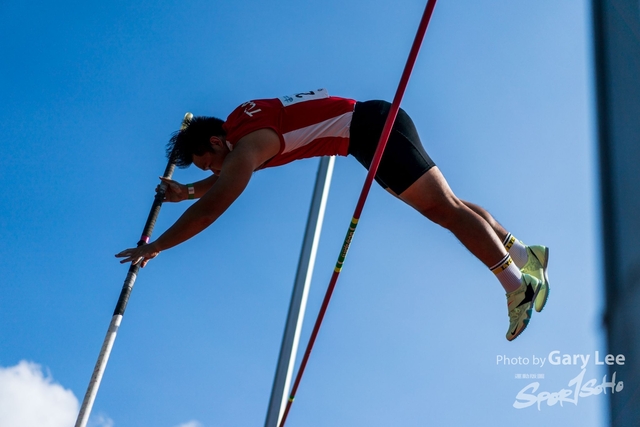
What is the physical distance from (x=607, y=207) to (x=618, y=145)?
178mm

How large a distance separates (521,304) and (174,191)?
204 cm

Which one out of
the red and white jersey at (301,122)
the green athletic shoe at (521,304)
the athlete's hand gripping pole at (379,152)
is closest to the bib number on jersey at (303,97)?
the red and white jersey at (301,122)

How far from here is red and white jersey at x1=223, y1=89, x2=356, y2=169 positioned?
10.7 ft

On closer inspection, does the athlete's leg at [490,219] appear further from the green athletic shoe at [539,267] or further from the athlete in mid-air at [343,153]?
the green athletic shoe at [539,267]

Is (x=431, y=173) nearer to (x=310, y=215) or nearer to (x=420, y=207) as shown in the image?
(x=420, y=207)

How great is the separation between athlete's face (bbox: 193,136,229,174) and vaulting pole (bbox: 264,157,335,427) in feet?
4.27

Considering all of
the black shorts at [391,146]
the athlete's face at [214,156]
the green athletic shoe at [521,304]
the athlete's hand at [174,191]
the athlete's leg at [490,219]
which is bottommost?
the green athletic shoe at [521,304]

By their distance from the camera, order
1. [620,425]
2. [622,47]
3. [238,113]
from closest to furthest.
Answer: [620,425] → [622,47] → [238,113]

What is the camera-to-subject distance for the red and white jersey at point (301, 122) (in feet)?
10.7

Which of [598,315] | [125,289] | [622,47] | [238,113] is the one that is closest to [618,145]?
[622,47]

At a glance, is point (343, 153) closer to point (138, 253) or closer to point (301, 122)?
point (301, 122)

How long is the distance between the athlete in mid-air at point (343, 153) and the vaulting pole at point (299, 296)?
49.6 inches

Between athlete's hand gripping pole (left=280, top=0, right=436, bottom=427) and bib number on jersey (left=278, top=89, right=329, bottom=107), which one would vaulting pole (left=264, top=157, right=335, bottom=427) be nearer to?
athlete's hand gripping pole (left=280, top=0, right=436, bottom=427)

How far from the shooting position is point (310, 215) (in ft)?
16.2
